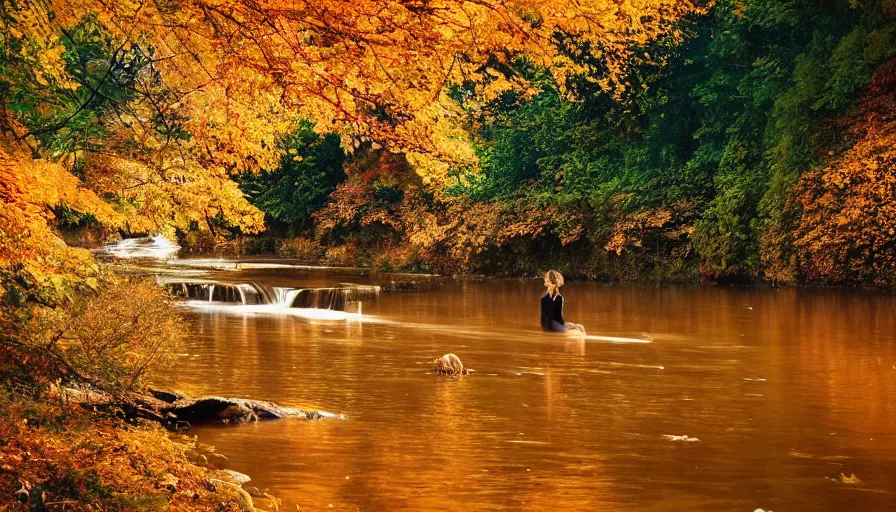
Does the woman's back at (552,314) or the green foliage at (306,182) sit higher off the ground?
the green foliage at (306,182)

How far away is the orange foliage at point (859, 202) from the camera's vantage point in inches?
1199

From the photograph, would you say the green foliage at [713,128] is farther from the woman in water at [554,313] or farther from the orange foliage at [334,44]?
the orange foliage at [334,44]

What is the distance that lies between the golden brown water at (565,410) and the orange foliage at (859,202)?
3.45 meters

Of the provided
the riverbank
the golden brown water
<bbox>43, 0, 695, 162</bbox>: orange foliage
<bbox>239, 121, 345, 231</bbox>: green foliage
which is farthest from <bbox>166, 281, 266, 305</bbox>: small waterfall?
the riverbank

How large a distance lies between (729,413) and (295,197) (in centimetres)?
4234

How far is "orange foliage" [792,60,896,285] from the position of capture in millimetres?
30453

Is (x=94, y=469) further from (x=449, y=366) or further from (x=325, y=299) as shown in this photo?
(x=325, y=299)

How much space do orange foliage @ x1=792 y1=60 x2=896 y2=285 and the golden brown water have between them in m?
3.45

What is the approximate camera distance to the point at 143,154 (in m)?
15.8

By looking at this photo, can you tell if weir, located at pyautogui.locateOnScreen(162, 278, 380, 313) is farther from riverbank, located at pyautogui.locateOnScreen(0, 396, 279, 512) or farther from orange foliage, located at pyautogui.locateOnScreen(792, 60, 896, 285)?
riverbank, located at pyautogui.locateOnScreen(0, 396, 279, 512)

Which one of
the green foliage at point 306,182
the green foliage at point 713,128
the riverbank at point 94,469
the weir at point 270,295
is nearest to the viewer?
the riverbank at point 94,469

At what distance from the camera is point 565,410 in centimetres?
1506

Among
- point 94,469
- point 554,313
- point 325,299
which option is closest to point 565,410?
point 94,469

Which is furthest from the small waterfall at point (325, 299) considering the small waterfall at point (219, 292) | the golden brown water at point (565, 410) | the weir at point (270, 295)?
the golden brown water at point (565, 410)
